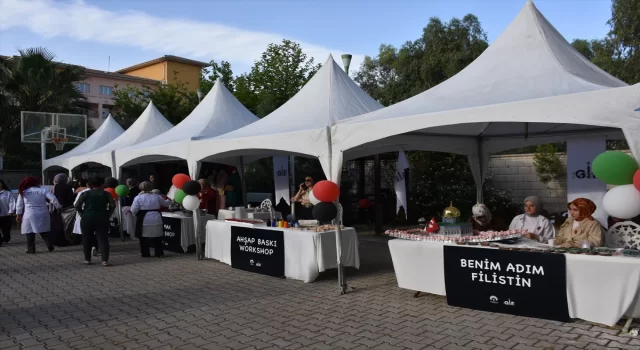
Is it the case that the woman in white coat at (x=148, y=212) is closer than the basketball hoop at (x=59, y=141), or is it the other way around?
the woman in white coat at (x=148, y=212)

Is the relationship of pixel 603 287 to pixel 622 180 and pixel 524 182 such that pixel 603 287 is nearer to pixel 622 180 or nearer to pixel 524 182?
pixel 622 180

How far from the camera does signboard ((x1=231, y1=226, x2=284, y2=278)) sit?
676cm

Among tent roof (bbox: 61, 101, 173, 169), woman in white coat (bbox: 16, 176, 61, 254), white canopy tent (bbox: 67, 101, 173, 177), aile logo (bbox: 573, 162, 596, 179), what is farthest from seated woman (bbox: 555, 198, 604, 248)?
tent roof (bbox: 61, 101, 173, 169)

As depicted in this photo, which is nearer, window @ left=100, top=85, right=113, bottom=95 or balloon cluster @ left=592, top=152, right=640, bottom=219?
balloon cluster @ left=592, top=152, right=640, bottom=219

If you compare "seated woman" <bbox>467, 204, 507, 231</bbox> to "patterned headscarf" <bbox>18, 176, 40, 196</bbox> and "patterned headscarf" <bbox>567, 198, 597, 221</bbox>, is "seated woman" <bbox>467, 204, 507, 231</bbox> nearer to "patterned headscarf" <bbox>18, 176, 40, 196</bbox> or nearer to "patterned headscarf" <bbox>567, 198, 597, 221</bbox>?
"patterned headscarf" <bbox>567, 198, 597, 221</bbox>

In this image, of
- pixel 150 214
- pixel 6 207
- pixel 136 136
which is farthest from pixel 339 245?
pixel 136 136

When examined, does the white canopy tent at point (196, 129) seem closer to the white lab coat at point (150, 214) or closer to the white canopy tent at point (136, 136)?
the white lab coat at point (150, 214)

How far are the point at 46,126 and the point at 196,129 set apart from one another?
8.91 meters

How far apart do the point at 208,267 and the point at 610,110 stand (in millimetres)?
6121

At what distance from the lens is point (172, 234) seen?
9.41 metres

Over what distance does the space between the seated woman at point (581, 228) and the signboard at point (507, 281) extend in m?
0.55

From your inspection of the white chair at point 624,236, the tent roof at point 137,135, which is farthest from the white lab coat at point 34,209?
the white chair at point 624,236

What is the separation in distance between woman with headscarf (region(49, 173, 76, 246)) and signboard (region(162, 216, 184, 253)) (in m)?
2.20

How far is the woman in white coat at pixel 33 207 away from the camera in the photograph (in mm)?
8883
